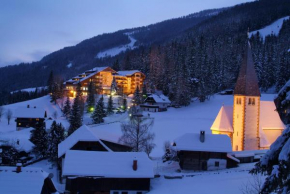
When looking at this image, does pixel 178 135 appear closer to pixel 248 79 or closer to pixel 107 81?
pixel 248 79

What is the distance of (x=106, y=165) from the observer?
2744 cm

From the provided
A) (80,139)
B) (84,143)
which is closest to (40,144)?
(84,143)

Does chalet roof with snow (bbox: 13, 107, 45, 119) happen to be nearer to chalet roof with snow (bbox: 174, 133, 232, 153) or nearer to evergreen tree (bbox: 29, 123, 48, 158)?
evergreen tree (bbox: 29, 123, 48, 158)

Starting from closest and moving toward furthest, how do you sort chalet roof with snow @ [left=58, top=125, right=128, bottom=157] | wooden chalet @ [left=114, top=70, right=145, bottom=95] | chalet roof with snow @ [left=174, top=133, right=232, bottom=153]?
1. chalet roof with snow @ [left=58, top=125, right=128, bottom=157]
2. chalet roof with snow @ [left=174, top=133, right=232, bottom=153]
3. wooden chalet @ [left=114, top=70, right=145, bottom=95]

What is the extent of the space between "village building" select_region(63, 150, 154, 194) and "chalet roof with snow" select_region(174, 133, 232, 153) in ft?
24.0

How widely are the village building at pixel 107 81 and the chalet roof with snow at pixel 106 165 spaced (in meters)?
70.2

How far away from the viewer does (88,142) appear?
33531 millimetres

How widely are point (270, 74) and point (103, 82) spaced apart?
56.5 m

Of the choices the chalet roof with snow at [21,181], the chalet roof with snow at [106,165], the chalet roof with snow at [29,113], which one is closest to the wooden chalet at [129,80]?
the chalet roof with snow at [29,113]

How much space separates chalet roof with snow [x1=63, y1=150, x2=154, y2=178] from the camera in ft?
86.4

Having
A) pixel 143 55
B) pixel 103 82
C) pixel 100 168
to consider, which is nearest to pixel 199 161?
pixel 100 168

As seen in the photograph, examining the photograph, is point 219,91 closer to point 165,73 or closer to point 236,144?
point 165,73

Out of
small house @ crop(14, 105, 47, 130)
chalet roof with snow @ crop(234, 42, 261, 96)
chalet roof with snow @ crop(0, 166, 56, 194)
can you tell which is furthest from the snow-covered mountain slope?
chalet roof with snow @ crop(0, 166, 56, 194)

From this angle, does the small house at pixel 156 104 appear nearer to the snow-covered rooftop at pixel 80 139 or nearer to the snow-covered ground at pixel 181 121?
the snow-covered ground at pixel 181 121
